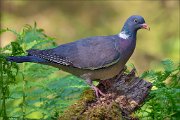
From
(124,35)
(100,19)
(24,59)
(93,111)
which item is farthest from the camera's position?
(100,19)

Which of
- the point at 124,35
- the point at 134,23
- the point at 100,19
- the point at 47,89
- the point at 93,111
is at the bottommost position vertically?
the point at 93,111

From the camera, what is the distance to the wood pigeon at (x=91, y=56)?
17.4ft

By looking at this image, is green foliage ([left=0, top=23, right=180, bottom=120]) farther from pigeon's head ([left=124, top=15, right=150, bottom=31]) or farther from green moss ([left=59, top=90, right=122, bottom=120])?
pigeon's head ([left=124, top=15, right=150, bottom=31])

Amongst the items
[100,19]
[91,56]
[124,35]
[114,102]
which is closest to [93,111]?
[114,102]

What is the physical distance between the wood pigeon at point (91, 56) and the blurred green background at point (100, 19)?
6961 millimetres

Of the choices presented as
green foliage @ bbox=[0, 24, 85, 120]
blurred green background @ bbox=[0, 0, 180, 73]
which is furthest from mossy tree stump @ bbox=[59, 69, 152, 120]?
blurred green background @ bbox=[0, 0, 180, 73]

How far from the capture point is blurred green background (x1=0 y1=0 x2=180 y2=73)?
A: 13.5 meters

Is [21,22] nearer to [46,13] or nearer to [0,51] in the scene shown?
[46,13]

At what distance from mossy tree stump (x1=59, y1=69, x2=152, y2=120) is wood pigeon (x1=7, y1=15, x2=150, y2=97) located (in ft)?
1.10

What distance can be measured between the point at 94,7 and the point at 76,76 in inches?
418

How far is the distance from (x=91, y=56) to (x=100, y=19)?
10030 mm

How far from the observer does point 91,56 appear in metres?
5.39

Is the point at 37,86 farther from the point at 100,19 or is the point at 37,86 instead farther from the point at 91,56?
the point at 100,19

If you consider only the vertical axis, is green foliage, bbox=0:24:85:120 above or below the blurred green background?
below
